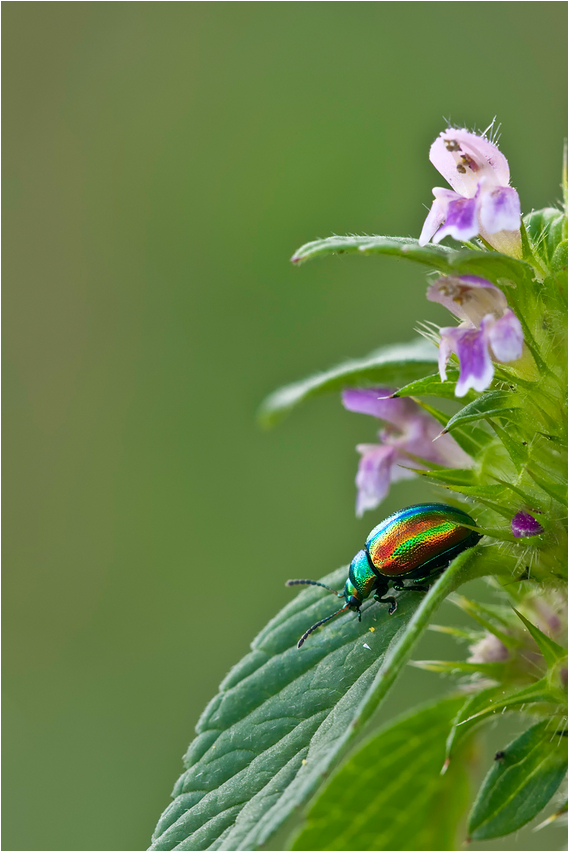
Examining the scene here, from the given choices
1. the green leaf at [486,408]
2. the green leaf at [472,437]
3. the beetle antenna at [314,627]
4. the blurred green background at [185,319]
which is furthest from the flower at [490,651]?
the blurred green background at [185,319]

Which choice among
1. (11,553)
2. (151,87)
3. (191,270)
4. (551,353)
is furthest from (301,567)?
(151,87)

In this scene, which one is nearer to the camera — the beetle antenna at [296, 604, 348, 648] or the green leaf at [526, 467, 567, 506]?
the green leaf at [526, 467, 567, 506]

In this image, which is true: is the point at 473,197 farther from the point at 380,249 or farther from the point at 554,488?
the point at 554,488

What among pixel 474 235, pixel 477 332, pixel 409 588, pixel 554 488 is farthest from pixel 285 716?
pixel 474 235

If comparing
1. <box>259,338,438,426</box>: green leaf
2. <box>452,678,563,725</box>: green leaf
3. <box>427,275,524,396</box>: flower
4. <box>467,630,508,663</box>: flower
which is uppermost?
<box>427,275,524,396</box>: flower

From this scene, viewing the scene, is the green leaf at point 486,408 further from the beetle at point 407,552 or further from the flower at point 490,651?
the flower at point 490,651

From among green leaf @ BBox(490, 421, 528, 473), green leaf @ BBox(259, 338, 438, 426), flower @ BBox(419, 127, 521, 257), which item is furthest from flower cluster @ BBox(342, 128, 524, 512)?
green leaf @ BBox(259, 338, 438, 426)

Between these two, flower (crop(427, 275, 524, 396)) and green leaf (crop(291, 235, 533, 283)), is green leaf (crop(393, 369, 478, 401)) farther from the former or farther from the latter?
green leaf (crop(291, 235, 533, 283))
